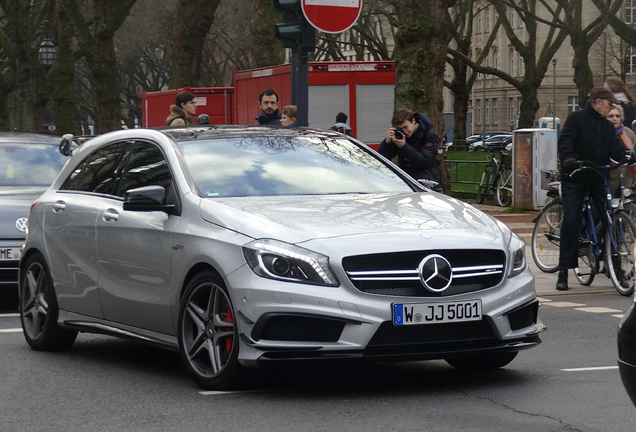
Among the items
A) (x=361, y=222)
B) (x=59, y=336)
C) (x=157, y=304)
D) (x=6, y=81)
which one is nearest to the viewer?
(x=361, y=222)

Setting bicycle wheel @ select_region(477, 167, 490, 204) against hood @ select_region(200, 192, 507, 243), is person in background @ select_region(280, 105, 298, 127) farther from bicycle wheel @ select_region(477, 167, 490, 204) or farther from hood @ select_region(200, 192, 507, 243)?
bicycle wheel @ select_region(477, 167, 490, 204)

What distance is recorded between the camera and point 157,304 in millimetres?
7383

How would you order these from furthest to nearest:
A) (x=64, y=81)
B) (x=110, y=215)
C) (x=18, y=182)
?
(x=64, y=81) < (x=18, y=182) < (x=110, y=215)

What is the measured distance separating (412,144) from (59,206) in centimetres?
438

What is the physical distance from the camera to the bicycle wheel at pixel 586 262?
11984 mm

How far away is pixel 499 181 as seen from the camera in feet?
78.3

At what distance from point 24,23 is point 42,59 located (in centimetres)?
375

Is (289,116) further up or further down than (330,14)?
→ further down

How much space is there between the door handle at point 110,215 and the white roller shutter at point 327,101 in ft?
62.1

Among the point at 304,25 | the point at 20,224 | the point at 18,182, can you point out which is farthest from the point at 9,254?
the point at 304,25

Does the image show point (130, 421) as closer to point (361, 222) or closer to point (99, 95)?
point (361, 222)

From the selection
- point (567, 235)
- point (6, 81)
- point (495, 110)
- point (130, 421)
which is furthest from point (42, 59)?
point (495, 110)

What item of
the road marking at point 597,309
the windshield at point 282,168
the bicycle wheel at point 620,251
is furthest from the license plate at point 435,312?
the bicycle wheel at point 620,251

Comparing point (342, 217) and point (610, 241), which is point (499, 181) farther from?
point (342, 217)
